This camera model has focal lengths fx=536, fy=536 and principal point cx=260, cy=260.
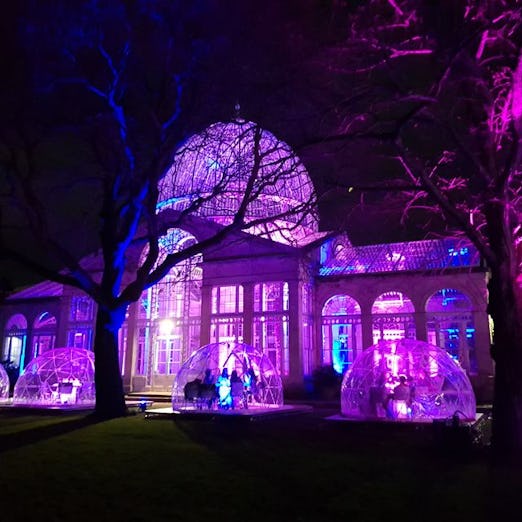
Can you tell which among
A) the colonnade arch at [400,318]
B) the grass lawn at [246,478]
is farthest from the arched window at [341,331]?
the grass lawn at [246,478]

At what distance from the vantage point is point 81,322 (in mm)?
35156

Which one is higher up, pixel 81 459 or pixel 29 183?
pixel 29 183

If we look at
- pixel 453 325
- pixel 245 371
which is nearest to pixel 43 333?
pixel 245 371

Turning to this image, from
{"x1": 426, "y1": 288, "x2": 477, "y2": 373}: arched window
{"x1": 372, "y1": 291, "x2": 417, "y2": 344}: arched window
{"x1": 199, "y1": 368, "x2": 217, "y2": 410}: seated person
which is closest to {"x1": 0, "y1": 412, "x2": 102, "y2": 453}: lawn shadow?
{"x1": 199, "y1": 368, "x2": 217, "y2": 410}: seated person

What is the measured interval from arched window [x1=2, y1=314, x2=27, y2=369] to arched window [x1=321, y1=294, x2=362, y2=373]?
22.4 metres

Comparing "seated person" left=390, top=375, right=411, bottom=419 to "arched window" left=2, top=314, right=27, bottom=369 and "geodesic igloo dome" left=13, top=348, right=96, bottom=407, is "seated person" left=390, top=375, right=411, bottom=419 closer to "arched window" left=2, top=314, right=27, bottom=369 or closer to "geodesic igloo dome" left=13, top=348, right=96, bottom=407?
"geodesic igloo dome" left=13, top=348, right=96, bottom=407

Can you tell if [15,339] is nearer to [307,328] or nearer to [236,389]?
[307,328]

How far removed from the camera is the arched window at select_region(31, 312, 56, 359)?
38250 mm

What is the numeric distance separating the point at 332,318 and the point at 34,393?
52.5ft

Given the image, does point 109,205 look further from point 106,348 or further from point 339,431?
point 339,431

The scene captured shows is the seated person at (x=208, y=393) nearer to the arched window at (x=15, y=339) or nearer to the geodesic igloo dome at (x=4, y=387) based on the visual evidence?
the geodesic igloo dome at (x=4, y=387)

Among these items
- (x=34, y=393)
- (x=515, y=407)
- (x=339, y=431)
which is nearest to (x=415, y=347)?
(x=339, y=431)

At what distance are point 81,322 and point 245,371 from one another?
18.2m

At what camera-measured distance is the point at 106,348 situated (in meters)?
18.2
